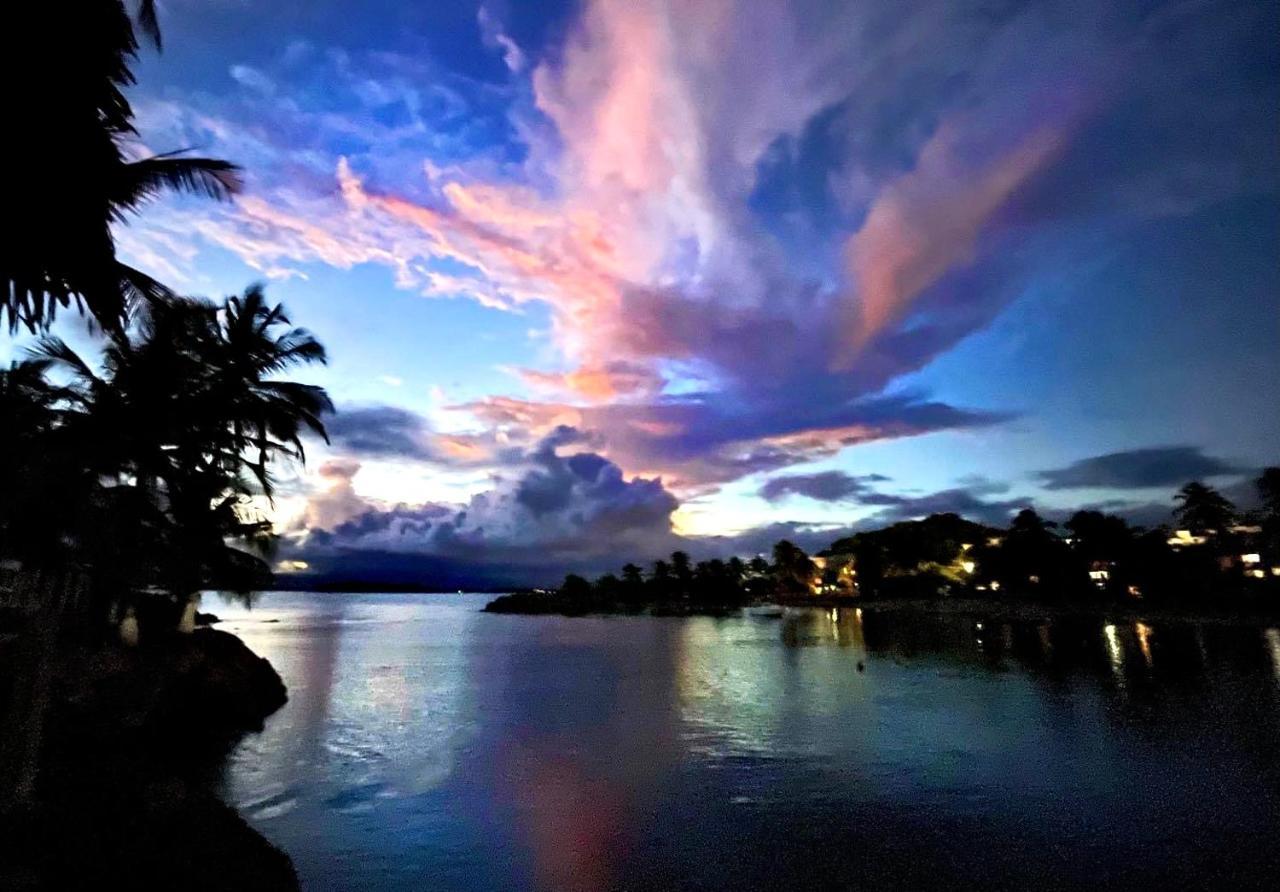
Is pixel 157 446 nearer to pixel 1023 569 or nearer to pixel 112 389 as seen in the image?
pixel 112 389

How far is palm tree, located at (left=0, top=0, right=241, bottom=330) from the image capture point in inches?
287

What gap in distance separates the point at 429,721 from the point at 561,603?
469 ft

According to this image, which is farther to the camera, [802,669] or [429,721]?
[802,669]

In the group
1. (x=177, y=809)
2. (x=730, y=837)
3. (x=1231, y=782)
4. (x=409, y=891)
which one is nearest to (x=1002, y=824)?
(x=730, y=837)

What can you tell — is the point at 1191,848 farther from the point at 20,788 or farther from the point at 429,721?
the point at 429,721

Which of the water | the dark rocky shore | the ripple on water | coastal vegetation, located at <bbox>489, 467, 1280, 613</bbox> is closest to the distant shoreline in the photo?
coastal vegetation, located at <bbox>489, 467, 1280, 613</bbox>

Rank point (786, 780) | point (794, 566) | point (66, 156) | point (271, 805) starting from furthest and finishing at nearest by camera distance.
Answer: point (794, 566)
point (786, 780)
point (271, 805)
point (66, 156)

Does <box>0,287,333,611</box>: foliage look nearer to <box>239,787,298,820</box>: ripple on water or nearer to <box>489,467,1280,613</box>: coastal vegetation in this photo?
<box>239,787,298,820</box>: ripple on water

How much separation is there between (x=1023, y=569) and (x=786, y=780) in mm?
88364

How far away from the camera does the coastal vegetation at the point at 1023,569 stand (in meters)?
68.2

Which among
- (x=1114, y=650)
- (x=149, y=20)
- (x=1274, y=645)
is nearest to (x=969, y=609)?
(x=1274, y=645)

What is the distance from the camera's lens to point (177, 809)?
31.4 ft

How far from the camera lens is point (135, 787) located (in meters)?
10.4

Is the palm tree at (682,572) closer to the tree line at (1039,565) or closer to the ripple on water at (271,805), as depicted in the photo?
the tree line at (1039,565)
